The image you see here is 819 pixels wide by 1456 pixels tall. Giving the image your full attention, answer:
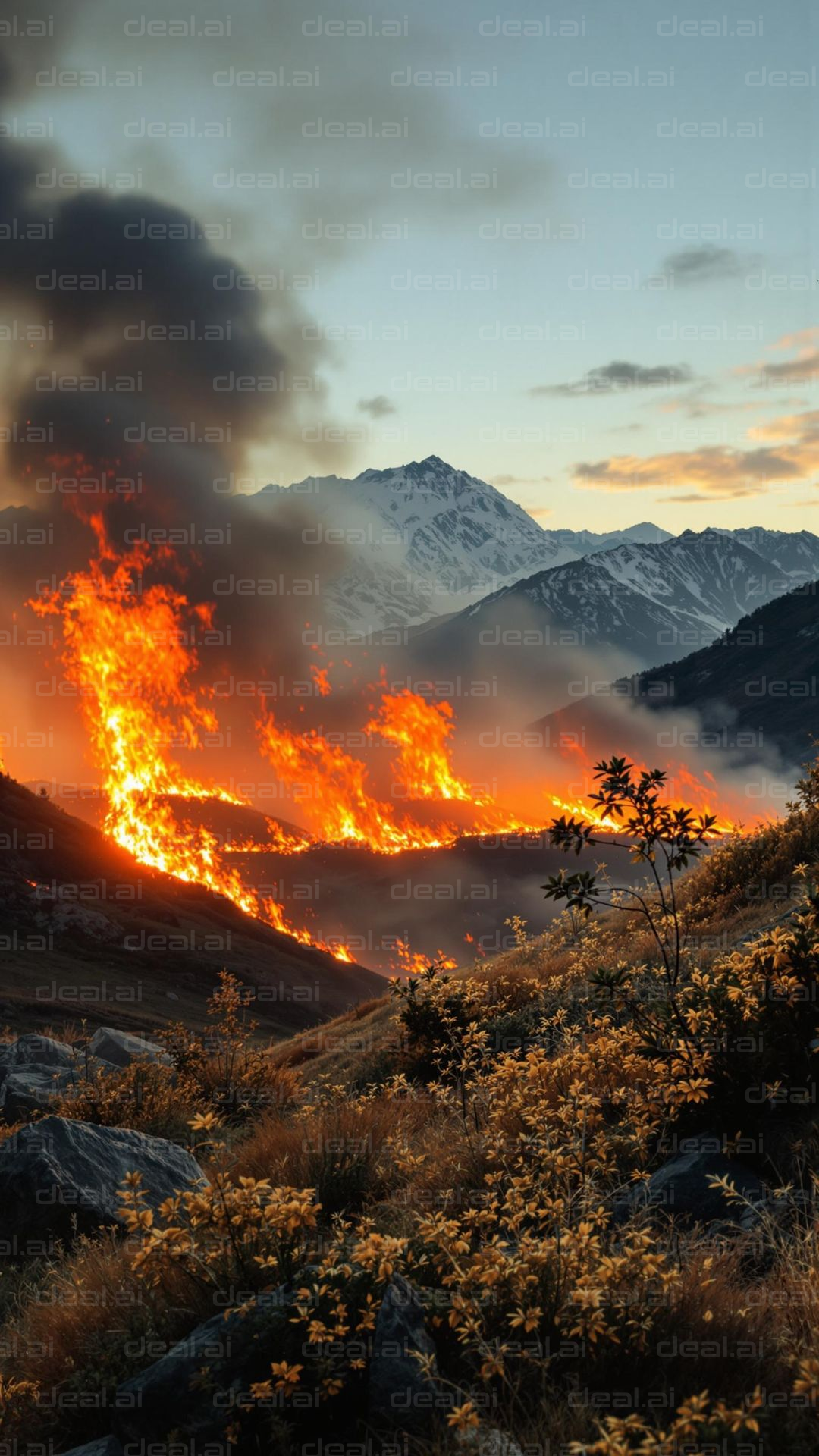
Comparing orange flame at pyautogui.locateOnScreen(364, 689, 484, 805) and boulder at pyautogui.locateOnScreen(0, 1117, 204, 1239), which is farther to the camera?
orange flame at pyautogui.locateOnScreen(364, 689, 484, 805)

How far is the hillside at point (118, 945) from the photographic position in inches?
1987

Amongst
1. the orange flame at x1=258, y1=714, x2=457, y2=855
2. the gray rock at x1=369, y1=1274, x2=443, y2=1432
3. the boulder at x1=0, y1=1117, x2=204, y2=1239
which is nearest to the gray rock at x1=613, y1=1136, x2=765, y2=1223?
the gray rock at x1=369, y1=1274, x2=443, y2=1432

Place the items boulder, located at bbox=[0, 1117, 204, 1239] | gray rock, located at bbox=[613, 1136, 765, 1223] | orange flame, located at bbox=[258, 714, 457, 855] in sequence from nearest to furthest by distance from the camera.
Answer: gray rock, located at bbox=[613, 1136, 765, 1223] < boulder, located at bbox=[0, 1117, 204, 1239] < orange flame, located at bbox=[258, 714, 457, 855]

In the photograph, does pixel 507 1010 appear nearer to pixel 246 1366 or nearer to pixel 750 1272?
pixel 750 1272

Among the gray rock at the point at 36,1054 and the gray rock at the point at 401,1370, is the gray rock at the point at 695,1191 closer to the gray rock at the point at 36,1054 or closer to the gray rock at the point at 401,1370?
the gray rock at the point at 401,1370

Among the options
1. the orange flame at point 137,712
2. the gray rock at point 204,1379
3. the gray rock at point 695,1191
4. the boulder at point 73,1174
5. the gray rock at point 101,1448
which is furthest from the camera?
the orange flame at point 137,712

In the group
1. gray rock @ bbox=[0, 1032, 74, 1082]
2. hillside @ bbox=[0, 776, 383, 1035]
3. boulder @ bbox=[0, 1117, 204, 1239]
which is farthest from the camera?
hillside @ bbox=[0, 776, 383, 1035]

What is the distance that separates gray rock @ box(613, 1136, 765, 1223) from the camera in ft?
16.9

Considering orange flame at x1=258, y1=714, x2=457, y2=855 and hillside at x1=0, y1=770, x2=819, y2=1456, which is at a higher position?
orange flame at x1=258, y1=714, x2=457, y2=855

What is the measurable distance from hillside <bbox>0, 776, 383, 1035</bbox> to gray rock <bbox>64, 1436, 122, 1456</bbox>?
41.4m

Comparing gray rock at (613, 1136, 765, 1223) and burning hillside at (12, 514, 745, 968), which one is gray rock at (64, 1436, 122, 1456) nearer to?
gray rock at (613, 1136, 765, 1223)

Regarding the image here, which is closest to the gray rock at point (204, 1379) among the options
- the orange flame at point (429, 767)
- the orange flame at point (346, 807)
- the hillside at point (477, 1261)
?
the hillside at point (477, 1261)

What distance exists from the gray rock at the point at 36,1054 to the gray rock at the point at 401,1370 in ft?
38.2

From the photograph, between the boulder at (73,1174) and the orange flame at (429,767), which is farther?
the orange flame at (429,767)
